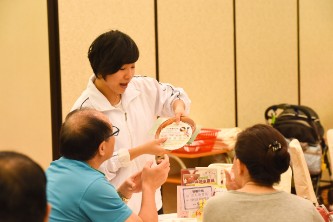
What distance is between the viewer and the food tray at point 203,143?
14.6 ft

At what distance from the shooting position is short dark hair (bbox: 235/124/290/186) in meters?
1.89

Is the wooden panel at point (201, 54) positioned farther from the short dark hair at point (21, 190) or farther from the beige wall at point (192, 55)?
the short dark hair at point (21, 190)

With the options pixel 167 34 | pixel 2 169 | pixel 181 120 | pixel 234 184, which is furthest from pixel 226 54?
pixel 2 169

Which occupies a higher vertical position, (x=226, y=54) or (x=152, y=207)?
(x=226, y=54)

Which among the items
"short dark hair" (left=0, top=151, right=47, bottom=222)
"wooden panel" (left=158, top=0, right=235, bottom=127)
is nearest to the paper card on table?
"short dark hair" (left=0, top=151, right=47, bottom=222)

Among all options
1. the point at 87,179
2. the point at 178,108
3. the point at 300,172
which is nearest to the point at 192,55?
the point at 300,172

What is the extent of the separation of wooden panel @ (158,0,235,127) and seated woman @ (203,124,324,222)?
9.57ft

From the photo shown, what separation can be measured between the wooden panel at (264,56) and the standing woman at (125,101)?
2.84 metres

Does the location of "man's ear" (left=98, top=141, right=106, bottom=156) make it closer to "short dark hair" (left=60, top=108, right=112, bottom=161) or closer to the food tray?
"short dark hair" (left=60, top=108, right=112, bottom=161)

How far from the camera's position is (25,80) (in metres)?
4.12

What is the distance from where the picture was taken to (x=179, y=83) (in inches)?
194

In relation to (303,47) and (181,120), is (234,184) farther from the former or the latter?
(303,47)

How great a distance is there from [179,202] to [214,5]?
10.0 feet

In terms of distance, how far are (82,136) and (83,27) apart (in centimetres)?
239
